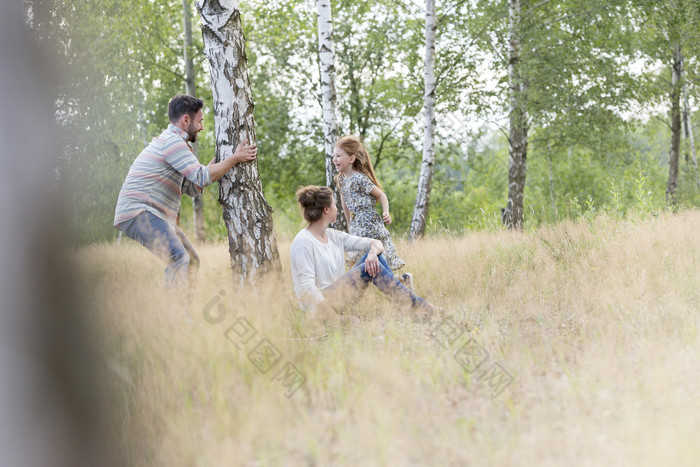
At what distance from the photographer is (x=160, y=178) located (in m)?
4.10

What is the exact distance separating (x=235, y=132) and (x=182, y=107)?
0.51 metres

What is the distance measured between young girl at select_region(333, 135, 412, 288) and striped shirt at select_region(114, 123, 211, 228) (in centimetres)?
161

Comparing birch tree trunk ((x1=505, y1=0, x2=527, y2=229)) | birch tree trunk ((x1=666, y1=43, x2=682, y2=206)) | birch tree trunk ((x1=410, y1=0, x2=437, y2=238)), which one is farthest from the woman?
birch tree trunk ((x1=666, y1=43, x2=682, y2=206))

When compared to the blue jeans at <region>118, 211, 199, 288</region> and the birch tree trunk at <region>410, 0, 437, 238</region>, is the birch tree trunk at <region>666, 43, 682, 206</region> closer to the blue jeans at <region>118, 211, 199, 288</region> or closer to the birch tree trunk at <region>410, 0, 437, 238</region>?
the birch tree trunk at <region>410, 0, 437, 238</region>

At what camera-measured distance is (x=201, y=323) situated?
3174mm

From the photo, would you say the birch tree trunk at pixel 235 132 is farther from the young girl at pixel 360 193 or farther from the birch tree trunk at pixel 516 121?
the birch tree trunk at pixel 516 121

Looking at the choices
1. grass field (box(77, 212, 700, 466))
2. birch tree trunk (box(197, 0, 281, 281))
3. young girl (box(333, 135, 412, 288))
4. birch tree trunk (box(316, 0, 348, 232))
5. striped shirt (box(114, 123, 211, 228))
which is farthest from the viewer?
birch tree trunk (box(316, 0, 348, 232))

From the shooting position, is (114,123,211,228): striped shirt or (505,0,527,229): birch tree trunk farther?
(505,0,527,229): birch tree trunk

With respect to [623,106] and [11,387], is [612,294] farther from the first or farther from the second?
[623,106]

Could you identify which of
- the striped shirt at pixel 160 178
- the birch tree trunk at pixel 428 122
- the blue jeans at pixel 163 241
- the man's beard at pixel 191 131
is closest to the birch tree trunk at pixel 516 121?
the birch tree trunk at pixel 428 122

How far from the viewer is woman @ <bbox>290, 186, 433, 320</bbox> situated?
4.16 m

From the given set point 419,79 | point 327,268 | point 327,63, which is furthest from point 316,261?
point 419,79

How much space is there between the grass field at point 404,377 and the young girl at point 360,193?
34.7 inches

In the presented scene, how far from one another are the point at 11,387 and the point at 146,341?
1619mm
